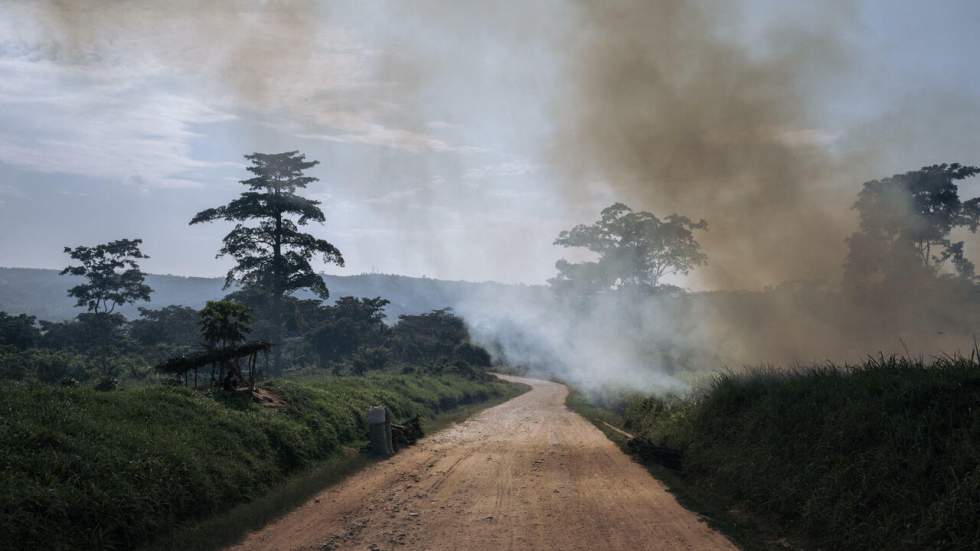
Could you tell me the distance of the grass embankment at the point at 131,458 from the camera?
9.36 meters

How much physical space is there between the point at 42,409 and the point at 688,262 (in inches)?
2241

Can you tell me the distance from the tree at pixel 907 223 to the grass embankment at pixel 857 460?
2766 centimetres

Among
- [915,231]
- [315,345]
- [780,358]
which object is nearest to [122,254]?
[315,345]

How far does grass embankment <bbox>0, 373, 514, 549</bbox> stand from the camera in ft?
30.7

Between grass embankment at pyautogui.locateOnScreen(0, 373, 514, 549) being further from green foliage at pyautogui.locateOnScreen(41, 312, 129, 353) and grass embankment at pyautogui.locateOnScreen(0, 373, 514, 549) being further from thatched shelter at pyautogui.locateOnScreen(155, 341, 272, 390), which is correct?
green foliage at pyautogui.locateOnScreen(41, 312, 129, 353)

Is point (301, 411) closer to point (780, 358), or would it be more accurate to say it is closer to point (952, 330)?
point (780, 358)

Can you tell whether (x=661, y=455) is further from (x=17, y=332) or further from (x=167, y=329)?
(x=167, y=329)

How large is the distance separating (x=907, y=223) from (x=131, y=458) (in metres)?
47.5

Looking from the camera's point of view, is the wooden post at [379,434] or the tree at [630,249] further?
the tree at [630,249]

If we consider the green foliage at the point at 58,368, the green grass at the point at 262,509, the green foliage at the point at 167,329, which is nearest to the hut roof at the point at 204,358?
the green grass at the point at 262,509

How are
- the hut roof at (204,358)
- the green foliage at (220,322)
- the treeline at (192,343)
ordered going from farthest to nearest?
the treeline at (192,343)
the green foliage at (220,322)
the hut roof at (204,358)

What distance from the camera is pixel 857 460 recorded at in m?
10.8

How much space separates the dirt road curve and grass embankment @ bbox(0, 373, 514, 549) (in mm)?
1840

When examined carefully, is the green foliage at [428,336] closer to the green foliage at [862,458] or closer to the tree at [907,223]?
the tree at [907,223]
